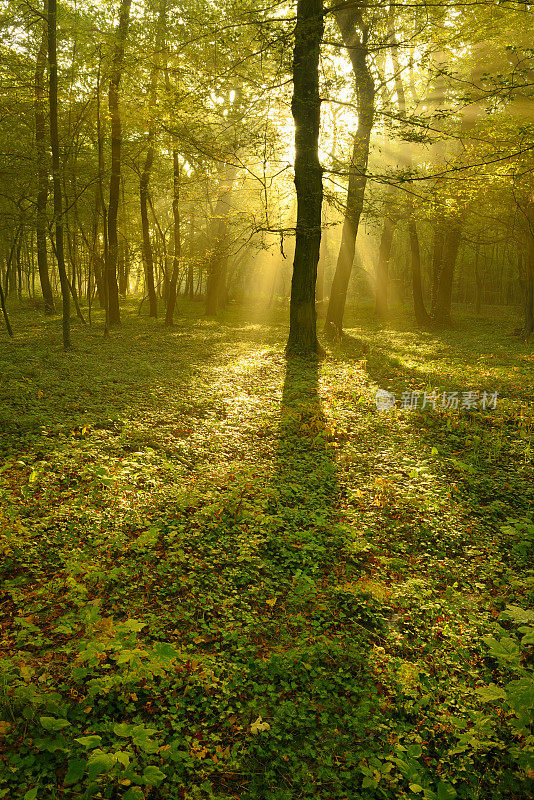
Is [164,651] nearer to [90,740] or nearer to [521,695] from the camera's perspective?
[90,740]

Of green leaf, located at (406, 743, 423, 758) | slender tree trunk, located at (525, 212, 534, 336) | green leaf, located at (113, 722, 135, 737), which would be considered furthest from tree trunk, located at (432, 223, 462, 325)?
green leaf, located at (113, 722, 135, 737)

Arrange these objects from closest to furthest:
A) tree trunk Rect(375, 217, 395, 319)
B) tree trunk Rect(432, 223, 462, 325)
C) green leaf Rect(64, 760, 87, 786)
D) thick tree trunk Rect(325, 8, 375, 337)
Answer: green leaf Rect(64, 760, 87, 786), thick tree trunk Rect(325, 8, 375, 337), tree trunk Rect(432, 223, 462, 325), tree trunk Rect(375, 217, 395, 319)

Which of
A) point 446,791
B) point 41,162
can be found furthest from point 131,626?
point 41,162

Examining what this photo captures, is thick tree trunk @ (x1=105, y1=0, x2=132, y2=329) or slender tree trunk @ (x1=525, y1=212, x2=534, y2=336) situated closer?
thick tree trunk @ (x1=105, y1=0, x2=132, y2=329)

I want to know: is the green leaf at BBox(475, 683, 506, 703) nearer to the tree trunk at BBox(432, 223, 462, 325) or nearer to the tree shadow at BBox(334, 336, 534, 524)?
the tree shadow at BBox(334, 336, 534, 524)

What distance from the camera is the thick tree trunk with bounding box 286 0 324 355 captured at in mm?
10602

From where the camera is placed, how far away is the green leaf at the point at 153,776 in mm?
2350

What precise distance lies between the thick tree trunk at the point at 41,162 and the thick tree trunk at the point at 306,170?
6.42 metres

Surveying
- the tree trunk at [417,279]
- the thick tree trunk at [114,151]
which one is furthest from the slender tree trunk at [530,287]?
the thick tree trunk at [114,151]

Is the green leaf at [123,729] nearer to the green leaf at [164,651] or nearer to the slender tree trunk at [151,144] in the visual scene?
the green leaf at [164,651]

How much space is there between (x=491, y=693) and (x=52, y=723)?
2.70m

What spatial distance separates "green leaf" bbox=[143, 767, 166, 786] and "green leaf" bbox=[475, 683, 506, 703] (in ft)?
6.44

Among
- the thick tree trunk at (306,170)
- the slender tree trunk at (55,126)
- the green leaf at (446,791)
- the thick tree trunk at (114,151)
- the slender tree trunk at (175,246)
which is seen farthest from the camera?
the slender tree trunk at (175,246)

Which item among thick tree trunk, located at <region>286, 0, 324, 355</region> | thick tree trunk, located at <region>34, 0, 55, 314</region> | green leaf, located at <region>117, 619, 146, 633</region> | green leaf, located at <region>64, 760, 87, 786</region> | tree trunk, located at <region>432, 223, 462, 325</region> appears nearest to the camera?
green leaf, located at <region>64, 760, 87, 786</region>
